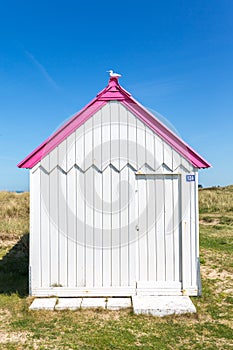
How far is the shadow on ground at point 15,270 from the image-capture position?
7629 mm

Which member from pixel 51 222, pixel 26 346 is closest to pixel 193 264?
pixel 51 222

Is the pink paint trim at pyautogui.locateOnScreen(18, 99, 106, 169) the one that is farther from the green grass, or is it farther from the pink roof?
the green grass

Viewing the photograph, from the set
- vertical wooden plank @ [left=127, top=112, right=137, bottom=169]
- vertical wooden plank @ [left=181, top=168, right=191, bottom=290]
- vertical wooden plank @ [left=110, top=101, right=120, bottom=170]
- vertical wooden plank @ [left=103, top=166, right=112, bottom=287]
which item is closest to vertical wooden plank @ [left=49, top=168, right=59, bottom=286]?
vertical wooden plank @ [left=103, top=166, right=112, bottom=287]

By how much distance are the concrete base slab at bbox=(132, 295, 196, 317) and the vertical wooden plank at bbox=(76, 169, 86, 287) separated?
121 cm

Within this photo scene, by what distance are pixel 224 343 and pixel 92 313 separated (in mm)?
2460

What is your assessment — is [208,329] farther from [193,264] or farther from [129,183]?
[129,183]

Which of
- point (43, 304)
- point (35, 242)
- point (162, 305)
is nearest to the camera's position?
point (162, 305)

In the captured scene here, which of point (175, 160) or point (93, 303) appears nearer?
point (93, 303)

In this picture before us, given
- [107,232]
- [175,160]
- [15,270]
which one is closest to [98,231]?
[107,232]

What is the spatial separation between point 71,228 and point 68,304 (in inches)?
60.3

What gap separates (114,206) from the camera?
705cm

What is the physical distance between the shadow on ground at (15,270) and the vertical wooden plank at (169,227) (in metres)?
3.22

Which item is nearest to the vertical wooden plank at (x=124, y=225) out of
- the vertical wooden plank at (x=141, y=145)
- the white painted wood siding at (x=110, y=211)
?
the white painted wood siding at (x=110, y=211)

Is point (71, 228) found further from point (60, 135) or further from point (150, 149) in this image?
point (150, 149)
